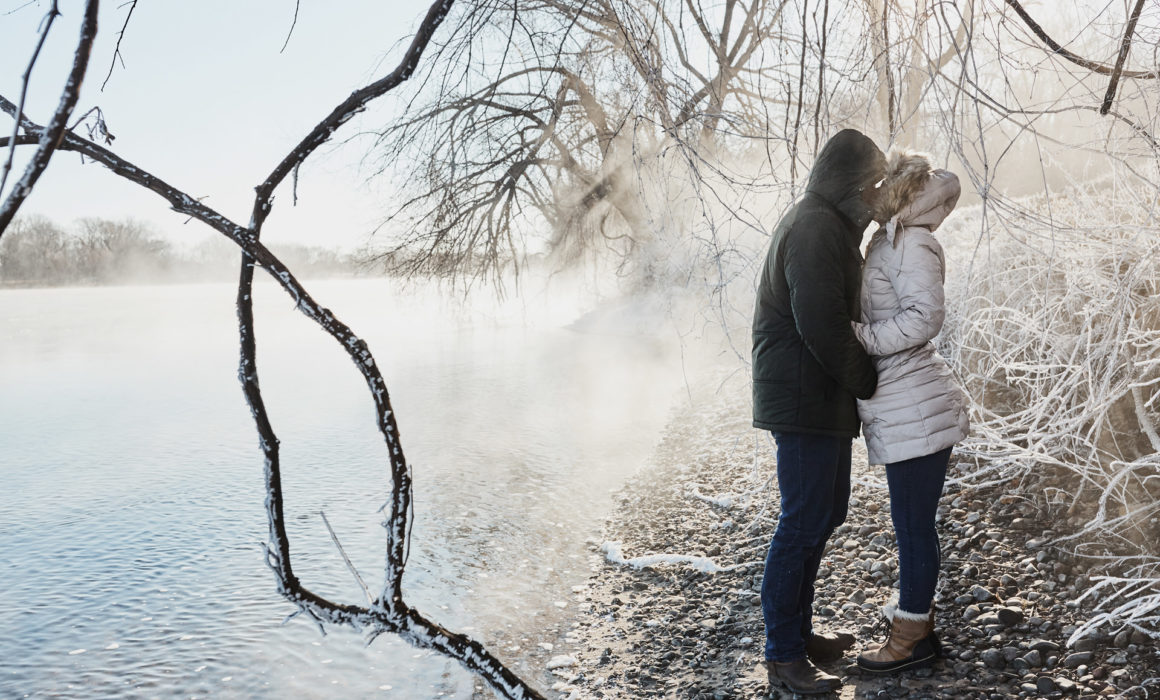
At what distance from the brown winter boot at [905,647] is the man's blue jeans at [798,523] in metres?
0.26

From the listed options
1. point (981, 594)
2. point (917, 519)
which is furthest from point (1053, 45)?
point (981, 594)

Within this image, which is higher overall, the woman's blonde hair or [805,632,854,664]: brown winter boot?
the woman's blonde hair

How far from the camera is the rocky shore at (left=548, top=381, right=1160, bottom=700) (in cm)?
254

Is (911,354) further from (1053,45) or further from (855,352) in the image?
(1053,45)

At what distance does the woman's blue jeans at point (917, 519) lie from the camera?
7.56 feet

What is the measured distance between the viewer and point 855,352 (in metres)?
2.23

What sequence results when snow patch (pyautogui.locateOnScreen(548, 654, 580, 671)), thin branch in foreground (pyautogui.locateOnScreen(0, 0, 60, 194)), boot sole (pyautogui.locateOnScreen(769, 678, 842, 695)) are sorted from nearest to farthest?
thin branch in foreground (pyautogui.locateOnScreen(0, 0, 60, 194)) < boot sole (pyautogui.locateOnScreen(769, 678, 842, 695)) < snow patch (pyautogui.locateOnScreen(548, 654, 580, 671))

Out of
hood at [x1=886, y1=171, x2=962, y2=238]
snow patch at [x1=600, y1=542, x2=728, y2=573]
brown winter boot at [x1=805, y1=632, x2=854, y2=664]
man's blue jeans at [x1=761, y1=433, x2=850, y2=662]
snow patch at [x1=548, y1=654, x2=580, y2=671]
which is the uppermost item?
hood at [x1=886, y1=171, x2=962, y2=238]

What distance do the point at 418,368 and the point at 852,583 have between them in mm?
12198

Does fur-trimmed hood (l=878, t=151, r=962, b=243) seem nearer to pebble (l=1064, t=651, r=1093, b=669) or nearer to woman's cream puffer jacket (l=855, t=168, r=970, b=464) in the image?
woman's cream puffer jacket (l=855, t=168, r=970, b=464)

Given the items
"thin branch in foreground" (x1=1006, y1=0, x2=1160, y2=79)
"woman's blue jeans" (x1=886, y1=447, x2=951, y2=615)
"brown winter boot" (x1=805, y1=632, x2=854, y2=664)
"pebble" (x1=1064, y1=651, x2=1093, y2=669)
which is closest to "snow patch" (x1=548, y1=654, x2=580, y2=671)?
"brown winter boot" (x1=805, y1=632, x2=854, y2=664)

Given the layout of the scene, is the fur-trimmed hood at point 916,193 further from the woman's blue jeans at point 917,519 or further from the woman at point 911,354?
the woman's blue jeans at point 917,519

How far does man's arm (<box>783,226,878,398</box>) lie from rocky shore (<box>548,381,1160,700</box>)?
3.62 ft

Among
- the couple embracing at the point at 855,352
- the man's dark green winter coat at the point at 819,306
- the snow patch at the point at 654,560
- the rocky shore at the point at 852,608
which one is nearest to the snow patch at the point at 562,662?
the rocky shore at the point at 852,608
